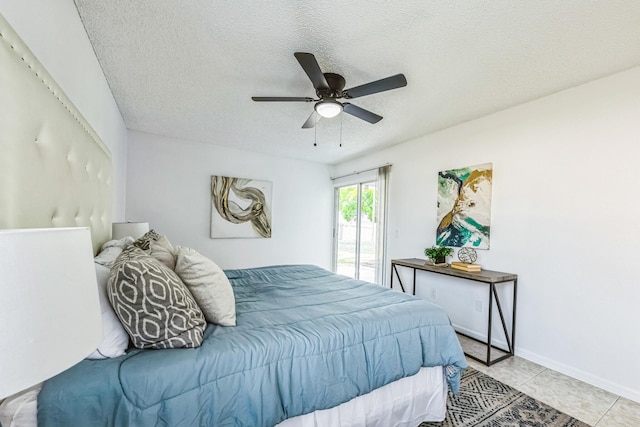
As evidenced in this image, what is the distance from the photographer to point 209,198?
14.3ft

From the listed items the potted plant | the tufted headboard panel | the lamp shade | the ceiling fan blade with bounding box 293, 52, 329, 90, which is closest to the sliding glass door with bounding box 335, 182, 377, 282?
the potted plant

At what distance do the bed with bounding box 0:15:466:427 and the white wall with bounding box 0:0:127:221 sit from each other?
174 millimetres

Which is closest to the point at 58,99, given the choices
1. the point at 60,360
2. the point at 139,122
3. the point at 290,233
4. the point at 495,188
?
the point at 60,360

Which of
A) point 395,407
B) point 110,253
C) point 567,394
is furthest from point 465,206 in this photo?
point 110,253

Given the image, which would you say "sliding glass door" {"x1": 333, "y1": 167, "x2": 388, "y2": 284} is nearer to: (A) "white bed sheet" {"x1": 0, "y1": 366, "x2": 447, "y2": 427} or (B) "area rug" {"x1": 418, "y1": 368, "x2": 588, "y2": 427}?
(B) "area rug" {"x1": 418, "y1": 368, "x2": 588, "y2": 427}

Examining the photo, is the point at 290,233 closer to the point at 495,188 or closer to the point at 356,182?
the point at 356,182

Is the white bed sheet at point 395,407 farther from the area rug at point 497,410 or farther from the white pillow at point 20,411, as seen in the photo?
the white pillow at point 20,411

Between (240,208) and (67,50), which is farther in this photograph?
(240,208)

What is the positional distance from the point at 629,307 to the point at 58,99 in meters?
3.69

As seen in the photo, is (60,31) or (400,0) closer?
(60,31)

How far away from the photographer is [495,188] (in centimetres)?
300

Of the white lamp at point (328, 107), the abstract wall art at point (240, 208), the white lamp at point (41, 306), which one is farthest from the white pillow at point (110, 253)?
the abstract wall art at point (240, 208)

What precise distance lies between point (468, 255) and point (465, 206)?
554 millimetres

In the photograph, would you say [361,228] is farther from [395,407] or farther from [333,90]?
[395,407]
